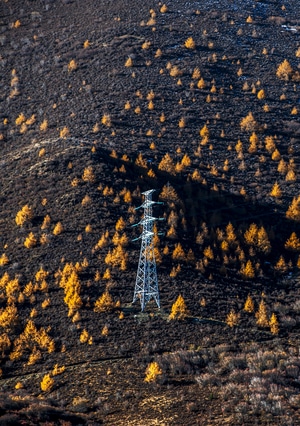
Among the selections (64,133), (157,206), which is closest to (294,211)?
(157,206)

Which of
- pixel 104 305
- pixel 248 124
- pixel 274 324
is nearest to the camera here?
pixel 274 324

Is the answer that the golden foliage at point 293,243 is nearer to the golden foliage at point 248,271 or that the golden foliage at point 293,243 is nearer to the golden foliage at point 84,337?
the golden foliage at point 248,271

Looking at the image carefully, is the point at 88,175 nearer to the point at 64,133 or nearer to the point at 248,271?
the point at 64,133

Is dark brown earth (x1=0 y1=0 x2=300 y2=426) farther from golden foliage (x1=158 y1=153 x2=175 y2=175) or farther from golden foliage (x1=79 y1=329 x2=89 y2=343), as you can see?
golden foliage (x1=158 y1=153 x2=175 y2=175)

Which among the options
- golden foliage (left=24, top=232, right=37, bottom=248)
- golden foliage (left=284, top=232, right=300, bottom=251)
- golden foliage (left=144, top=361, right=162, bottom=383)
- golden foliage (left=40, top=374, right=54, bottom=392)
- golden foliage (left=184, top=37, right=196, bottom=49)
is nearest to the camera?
golden foliage (left=144, top=361, right=162, bottom=383)

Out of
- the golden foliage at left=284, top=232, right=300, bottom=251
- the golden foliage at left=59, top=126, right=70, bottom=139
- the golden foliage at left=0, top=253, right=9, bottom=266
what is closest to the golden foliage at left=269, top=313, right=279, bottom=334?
the golden foliage at left=284, top=232, right=300, bottom=251

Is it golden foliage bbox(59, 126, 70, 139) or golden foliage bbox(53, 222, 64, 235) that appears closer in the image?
golden foliage bbox(53, 222, 64, 235)

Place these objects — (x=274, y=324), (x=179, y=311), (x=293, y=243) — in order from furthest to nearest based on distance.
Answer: (x=293, y=243)
(x=179, y=311)
(x=274, y=324)

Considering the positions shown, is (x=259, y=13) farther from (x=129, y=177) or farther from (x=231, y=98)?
(x=129, y=177)

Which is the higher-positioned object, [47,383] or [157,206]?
[157,206]

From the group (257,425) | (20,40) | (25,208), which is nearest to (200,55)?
(20,40)
